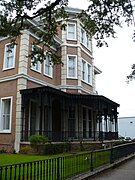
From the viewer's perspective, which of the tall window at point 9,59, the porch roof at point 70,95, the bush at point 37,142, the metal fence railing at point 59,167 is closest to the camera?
the metal fence railing at point 59,167

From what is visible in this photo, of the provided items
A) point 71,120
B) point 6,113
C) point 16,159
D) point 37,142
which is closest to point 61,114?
point 71,120

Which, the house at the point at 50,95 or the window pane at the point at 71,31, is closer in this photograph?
the house at the point at 50,95

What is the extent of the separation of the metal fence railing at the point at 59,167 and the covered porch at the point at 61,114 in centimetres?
665

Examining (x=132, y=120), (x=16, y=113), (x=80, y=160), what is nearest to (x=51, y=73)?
(x=16, y=113)

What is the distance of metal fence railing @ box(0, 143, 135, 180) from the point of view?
6545 millimetres

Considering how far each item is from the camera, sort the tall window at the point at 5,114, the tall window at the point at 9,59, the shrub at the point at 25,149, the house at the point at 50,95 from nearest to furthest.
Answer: the shrub at the point at 25,149 → the house at the point at 50,95 → the tall window at the point at 5,114 → the tall window at the point at 9,59

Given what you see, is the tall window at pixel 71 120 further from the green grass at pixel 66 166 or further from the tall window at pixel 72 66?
the green grass at pixel 66 166

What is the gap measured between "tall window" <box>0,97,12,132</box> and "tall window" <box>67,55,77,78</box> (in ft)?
21.4

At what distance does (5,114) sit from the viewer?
773 inches

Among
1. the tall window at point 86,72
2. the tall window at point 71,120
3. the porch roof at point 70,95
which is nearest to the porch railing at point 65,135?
the tall window at point 71,120

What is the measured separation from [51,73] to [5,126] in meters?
6.37

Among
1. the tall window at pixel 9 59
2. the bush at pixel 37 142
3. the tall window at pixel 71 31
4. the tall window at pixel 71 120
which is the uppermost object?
the tall window at pixel 71 31

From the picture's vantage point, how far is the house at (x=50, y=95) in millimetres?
18562

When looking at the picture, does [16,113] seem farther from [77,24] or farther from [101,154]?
[77,24]
